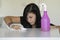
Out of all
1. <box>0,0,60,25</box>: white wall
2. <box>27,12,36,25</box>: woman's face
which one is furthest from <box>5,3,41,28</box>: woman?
<box>0,0,60,25</box>: white wall

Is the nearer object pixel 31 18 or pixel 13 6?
pixel 31 18

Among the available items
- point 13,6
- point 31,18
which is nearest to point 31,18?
point 31,18

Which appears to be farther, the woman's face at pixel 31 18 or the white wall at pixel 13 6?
the white wall at pixel 13 6

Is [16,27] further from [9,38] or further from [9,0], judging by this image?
[9,0]

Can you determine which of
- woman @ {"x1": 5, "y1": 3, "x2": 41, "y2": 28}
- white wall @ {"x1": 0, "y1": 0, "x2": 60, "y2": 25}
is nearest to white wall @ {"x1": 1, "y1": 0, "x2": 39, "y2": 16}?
white wall @ {"x1": 0, "y1": 0, "x2": 60, "y2": 25}

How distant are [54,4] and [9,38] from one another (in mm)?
1872

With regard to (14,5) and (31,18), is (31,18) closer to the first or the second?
(31,18)

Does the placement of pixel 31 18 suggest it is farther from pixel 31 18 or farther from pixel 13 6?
pixel 13 6

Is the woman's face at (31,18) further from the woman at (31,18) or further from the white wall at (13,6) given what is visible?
the white wall at (13,6)

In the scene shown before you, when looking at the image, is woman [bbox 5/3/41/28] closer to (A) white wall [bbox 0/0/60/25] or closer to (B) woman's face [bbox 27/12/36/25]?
(B) woman's face [bbox 27/12/36/25]

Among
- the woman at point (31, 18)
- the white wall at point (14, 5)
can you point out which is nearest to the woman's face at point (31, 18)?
the woman at point (31, 18)

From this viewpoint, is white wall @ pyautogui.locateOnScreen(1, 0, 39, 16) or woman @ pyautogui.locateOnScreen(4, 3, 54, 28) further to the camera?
white wall @ pyautogui.locateOnScreen(1, 0, 39, 16)

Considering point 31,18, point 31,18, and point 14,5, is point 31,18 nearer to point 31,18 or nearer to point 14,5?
point 31,18

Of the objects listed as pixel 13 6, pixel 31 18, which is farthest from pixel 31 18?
pixel 13 6
